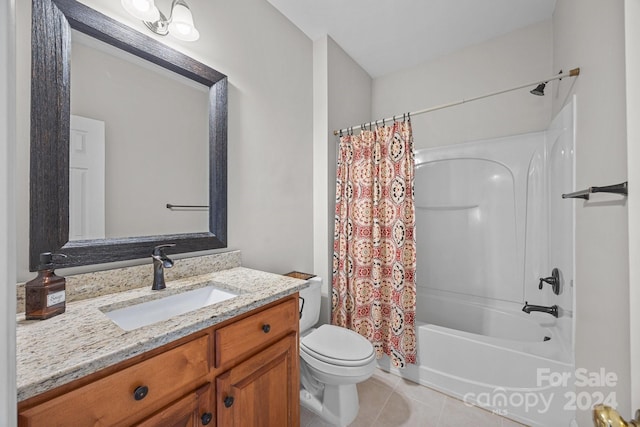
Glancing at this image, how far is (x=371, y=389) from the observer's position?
5.82 feet

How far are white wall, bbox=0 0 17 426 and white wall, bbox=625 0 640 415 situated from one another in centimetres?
88

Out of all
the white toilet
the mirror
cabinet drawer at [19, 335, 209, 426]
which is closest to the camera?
cabinet drawer at [19, 335, 209, 426]

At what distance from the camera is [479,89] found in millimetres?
2295

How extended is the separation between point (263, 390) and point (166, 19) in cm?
165

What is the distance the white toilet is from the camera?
140cm

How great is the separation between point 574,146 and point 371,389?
1.85m

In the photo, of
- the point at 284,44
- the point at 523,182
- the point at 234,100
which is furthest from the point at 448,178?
the point at 234,100

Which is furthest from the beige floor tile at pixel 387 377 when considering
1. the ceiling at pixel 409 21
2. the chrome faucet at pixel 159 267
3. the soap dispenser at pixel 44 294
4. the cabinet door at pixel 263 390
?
Result: the ceiling at pixel 409 21

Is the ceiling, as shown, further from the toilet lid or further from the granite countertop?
the toilet lid

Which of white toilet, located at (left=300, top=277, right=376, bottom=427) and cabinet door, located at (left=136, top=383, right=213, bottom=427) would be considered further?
white toilet, located at (left=300, top=277, right=376, bottom=427)

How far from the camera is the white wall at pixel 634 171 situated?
1.47ft

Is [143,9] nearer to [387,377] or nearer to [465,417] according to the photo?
[387,377]

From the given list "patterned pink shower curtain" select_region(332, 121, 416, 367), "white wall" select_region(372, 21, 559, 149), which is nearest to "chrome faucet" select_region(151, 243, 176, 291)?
"patterned pink shower curtain" select_region(332, 121, 416, 367)

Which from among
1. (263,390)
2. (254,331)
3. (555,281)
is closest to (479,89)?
(555,281)
